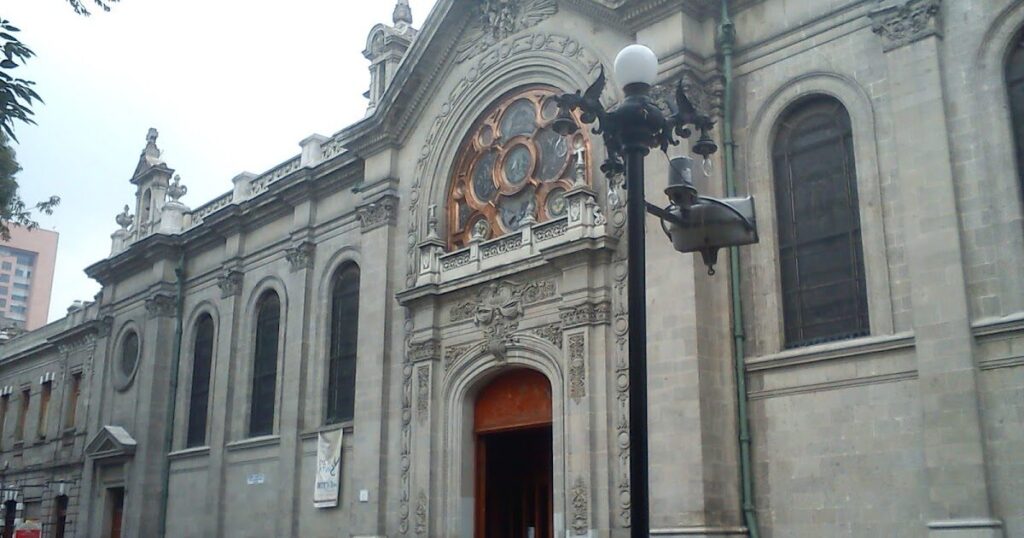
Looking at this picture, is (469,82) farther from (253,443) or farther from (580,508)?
(253,443)

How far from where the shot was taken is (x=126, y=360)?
37.8 metres

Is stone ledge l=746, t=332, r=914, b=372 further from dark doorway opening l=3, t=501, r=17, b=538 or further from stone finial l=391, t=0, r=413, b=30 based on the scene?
dark doorway opening l=3, t=501, r=17, b=538

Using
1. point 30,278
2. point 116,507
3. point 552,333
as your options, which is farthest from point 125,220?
point 30,278

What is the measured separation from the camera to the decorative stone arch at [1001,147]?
15492 mm

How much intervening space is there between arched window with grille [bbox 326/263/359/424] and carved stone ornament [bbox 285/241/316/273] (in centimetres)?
126

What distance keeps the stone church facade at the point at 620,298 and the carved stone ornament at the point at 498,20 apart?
7 centimetres

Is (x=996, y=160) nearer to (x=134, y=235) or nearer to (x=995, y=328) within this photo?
(x=995, y=328)

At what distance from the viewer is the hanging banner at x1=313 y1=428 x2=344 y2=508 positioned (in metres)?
26.5

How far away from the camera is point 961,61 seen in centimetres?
1666

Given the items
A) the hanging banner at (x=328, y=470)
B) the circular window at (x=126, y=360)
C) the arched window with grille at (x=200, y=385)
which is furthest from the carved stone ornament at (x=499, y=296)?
the circular window at (x=126, y=360)

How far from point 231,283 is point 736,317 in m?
18.9

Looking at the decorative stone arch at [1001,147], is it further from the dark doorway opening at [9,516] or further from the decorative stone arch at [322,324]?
the dark doorway opening at [9,516]

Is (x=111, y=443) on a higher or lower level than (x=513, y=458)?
higher

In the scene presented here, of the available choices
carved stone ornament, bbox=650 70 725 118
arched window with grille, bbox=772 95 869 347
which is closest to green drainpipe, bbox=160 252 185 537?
carved stone ornament, bbox=650 70 725 118
